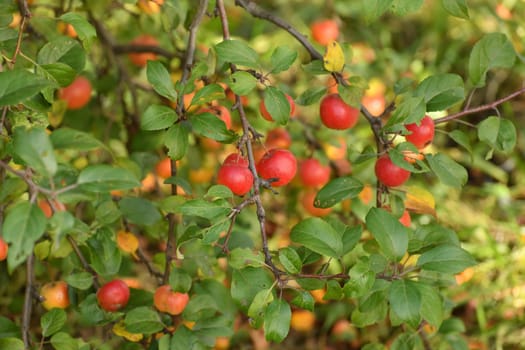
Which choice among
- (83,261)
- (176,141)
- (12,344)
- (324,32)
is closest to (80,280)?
(83,261)

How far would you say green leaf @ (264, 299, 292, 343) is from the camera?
813 mm

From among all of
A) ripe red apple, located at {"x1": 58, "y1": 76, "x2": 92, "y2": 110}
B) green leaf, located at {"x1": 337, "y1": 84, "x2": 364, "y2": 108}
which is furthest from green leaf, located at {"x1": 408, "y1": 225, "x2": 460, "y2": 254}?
ripe red apple, located at {"x1": 58, "y1": 76, "x2": 92, "y2": 110}

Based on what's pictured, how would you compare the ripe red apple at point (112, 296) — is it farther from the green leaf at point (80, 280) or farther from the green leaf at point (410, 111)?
the green leaf at point (410, 111)

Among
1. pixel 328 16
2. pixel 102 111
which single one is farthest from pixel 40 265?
pixel 328 16

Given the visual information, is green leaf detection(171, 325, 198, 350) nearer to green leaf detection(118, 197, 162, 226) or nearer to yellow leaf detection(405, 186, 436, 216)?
green leaf detection(118, 197, 162, 226)

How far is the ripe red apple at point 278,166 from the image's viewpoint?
3.10 ft

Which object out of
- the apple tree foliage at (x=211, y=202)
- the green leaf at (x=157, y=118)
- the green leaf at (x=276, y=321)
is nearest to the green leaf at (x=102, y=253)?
the apple tree foliage at (x=211, y=202)

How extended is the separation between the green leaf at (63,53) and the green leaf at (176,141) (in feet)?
0.61

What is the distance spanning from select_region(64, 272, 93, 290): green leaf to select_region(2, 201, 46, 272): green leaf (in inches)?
15.4

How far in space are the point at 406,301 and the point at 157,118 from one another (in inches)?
17.9

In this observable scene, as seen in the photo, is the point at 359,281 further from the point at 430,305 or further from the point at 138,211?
the point at 138,211

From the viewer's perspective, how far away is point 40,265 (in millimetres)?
1355

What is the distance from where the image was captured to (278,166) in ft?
3.10

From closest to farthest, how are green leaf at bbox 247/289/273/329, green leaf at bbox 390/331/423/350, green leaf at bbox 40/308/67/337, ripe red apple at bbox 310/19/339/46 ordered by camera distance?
1. green leaf at bbox 247/289/273/329
2. green leaf at bbox 40/308/67/337
3. green leaf at bbox 390/331/423/350
4. ripe red apple at bbox 310/19/339/46
